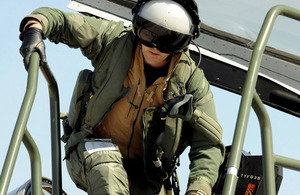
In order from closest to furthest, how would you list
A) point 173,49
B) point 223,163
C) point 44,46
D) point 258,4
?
point 44,46 < point 173,49 < point 223,163 < point 258,4

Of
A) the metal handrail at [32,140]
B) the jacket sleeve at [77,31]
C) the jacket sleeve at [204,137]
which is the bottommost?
the metal handrail at [32,140]

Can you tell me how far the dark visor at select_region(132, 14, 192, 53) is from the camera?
3551 mm

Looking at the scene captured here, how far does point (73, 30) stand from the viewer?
3.67 metres

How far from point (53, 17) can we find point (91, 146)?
714mm

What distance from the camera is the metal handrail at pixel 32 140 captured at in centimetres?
265

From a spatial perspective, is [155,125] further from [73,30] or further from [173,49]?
[73,30]

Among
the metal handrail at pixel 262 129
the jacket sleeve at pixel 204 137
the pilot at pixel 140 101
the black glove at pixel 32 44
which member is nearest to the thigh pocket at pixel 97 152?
the pilot at pixel 140 101

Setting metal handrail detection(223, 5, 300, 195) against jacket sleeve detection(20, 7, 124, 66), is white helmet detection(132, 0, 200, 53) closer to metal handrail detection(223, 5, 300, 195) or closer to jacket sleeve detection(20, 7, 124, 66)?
jacket sleeve detection(20, 7, 124, 66)

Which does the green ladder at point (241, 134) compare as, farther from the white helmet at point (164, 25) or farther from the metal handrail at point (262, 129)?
the white helmet at point (164, 25)

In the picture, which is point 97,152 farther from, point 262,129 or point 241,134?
point 241,134

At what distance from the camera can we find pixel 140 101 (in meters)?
3.75

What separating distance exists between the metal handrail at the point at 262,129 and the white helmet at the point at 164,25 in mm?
664

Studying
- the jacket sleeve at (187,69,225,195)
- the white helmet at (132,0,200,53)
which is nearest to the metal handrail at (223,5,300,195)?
the white helmet at (132,0,200,53)

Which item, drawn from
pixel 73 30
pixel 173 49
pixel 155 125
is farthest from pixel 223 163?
pixel 73 30
